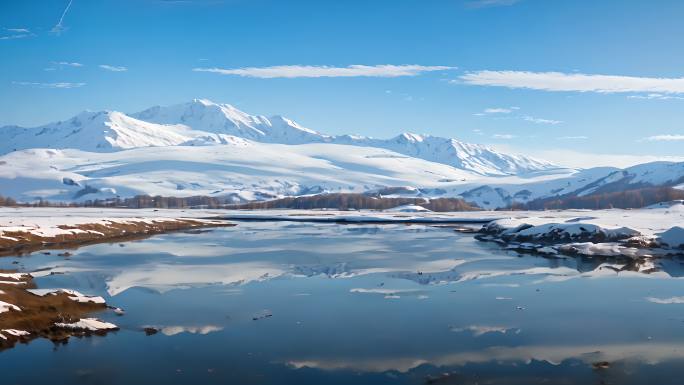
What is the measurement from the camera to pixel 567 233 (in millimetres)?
70000

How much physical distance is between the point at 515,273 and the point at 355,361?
88.5ft

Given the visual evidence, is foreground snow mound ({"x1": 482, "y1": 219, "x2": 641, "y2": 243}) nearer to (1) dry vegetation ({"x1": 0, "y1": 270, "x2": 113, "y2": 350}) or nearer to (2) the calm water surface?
(2) the calm water surface

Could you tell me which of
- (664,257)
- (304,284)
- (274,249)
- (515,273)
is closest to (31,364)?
(304,284)

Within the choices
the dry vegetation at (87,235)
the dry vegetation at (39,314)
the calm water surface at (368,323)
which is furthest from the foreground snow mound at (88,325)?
the dry vegetation at (87,235)

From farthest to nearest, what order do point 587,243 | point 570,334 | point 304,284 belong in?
point 587,243 → point 304,284 → point 570,334

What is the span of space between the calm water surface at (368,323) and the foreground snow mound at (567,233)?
44.1 ft

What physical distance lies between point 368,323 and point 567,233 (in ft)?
158

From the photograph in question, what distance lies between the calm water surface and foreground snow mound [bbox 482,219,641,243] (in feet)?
44.1

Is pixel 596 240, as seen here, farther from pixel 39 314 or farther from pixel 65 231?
pixel 65 231

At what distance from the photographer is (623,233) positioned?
Result: 6625cm

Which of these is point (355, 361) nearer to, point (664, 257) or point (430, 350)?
point (430, 350)

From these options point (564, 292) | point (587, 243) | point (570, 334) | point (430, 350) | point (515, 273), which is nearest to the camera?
point (430, 350)

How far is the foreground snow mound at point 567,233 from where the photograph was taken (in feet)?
218

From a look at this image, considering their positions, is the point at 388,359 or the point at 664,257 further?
the point at 664,257
